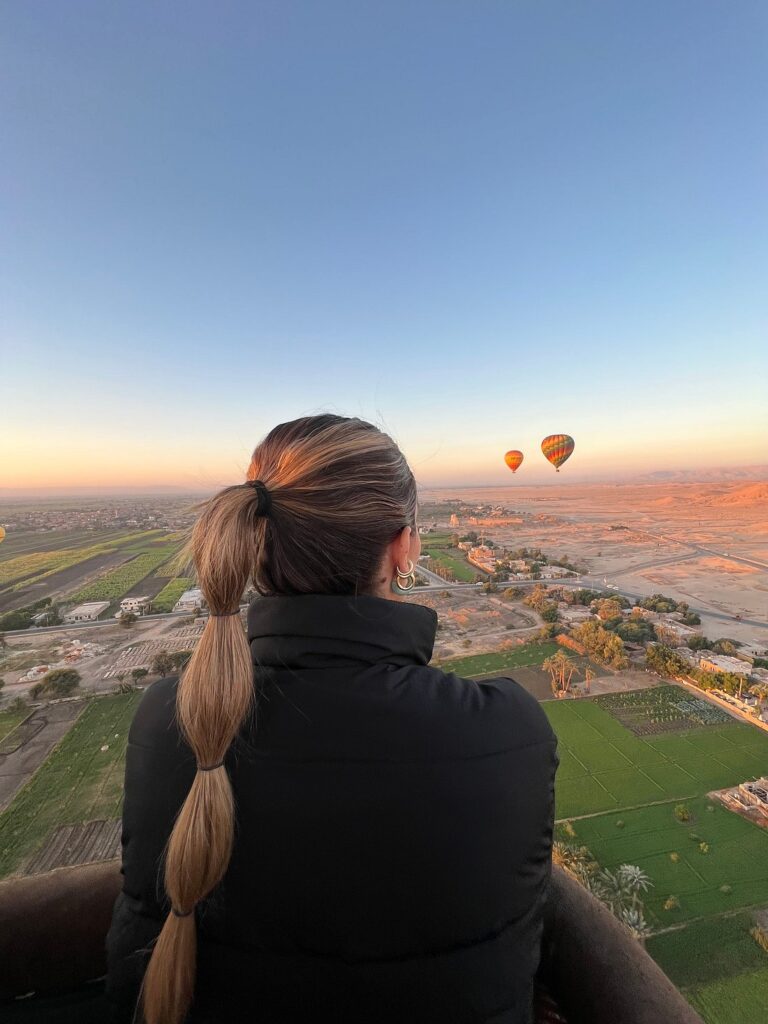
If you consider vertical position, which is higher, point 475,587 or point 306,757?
point 306,757

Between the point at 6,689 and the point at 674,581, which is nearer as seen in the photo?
the point at 6,689

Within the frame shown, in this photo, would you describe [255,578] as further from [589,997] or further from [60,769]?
[60,769]

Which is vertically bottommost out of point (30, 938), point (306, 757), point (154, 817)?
point (30, 938)

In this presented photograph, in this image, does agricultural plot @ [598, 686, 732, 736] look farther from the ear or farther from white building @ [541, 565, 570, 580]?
white building @ [541, 565, 570, 580]

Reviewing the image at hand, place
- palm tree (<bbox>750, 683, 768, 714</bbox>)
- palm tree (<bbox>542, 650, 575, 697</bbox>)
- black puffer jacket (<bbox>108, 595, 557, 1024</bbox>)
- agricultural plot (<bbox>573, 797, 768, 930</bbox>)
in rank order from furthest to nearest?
palm tree (<bbox>542, 650, 575, 697</bbox>) → palm tree (<bbox>750, 683, 768, 714</bbox>) → agricultural plot (<bbox>573, 797, 768, 930</bbox>) → black puffer jacket (<bbox>108, 595, 557, 1024</bbox>)

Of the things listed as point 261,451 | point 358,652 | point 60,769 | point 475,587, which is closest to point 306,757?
point 358,652

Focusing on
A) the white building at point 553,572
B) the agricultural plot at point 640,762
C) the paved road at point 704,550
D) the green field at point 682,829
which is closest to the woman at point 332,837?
the green field at point 682,829

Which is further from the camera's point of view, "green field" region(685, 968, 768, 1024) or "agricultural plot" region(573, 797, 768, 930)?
"agricultural plot" region(573, 797, 768, 930)

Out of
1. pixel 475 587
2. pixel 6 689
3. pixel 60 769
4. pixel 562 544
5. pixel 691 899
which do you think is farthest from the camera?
pixel 562 544

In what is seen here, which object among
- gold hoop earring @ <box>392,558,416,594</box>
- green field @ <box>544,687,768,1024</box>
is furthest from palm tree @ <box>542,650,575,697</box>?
gold hoop earring @ <box>392,558,416,594</box>
